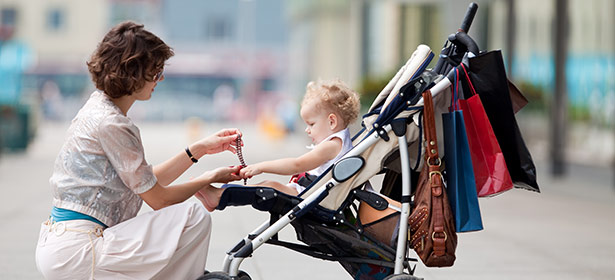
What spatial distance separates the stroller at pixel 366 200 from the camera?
3965mm

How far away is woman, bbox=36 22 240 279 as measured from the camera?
11.8ft

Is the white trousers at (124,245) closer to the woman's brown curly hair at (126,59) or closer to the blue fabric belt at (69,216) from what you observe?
the blue fabric belt at (69,216)

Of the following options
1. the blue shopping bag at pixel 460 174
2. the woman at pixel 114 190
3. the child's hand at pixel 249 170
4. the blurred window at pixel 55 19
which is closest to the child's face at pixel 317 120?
the child's hand at pixel 249 170

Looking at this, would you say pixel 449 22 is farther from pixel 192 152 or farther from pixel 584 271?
pixel 192 152

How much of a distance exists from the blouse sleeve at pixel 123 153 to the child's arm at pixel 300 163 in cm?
49

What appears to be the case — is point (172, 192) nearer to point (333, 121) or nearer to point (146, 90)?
point (146, 90)

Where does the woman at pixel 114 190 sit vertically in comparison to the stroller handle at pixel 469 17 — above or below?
below

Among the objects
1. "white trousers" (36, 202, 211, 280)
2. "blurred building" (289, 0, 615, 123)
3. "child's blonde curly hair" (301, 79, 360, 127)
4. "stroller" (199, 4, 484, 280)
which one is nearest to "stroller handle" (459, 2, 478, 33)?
"stroller" (199, 4, 484, 280)

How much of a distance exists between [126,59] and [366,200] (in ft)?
4.10

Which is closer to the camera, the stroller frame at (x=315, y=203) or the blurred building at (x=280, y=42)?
the stroller frame at (x=315, y=203)

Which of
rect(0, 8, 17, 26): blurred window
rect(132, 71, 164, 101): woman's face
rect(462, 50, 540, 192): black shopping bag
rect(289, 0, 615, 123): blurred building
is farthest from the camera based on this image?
rect(0, 8, 17, 26): blurred window

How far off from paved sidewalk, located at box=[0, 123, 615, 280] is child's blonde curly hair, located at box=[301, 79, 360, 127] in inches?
68.9

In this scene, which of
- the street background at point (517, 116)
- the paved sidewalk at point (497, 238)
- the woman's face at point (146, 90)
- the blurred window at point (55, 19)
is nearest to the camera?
the woman's face at point (146, 90)

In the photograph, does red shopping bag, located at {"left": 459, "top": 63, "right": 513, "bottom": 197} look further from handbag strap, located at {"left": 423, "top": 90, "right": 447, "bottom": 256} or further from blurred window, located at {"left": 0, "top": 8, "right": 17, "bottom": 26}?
blurred window, located at {"left": 0, "top": 8, "right": 17, "bottom": 26}
